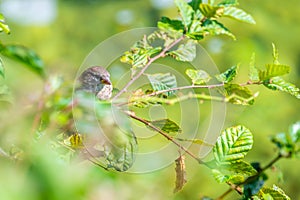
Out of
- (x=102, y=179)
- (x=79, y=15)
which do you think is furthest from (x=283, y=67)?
(x=79, y=15)

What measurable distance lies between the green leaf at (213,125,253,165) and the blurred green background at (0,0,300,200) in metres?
0.05

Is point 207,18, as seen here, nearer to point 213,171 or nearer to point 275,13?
point 213,171

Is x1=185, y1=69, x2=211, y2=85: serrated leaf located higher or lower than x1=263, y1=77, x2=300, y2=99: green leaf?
lower

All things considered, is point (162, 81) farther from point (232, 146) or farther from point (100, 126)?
point (100, 126)

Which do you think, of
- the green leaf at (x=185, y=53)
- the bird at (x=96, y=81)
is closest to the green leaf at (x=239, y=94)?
the green leaf at (x=185, y=53)

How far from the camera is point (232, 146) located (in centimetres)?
53

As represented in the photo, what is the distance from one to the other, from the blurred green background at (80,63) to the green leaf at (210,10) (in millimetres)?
163

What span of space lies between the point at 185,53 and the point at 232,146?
21 centimetres

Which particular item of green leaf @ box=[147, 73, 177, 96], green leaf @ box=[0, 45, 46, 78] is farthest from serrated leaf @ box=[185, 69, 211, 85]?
green leaf @ box=[0, 45, 46, 78]

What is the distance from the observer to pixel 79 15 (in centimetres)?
852

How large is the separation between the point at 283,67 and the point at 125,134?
7.6 inches

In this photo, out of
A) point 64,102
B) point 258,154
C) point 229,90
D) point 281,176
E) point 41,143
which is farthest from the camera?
point 258,154

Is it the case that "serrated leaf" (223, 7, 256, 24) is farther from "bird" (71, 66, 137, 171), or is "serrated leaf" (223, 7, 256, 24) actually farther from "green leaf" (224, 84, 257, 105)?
"bird" (71, 66, 137, 171)

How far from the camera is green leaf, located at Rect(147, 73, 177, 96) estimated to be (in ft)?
2.18
